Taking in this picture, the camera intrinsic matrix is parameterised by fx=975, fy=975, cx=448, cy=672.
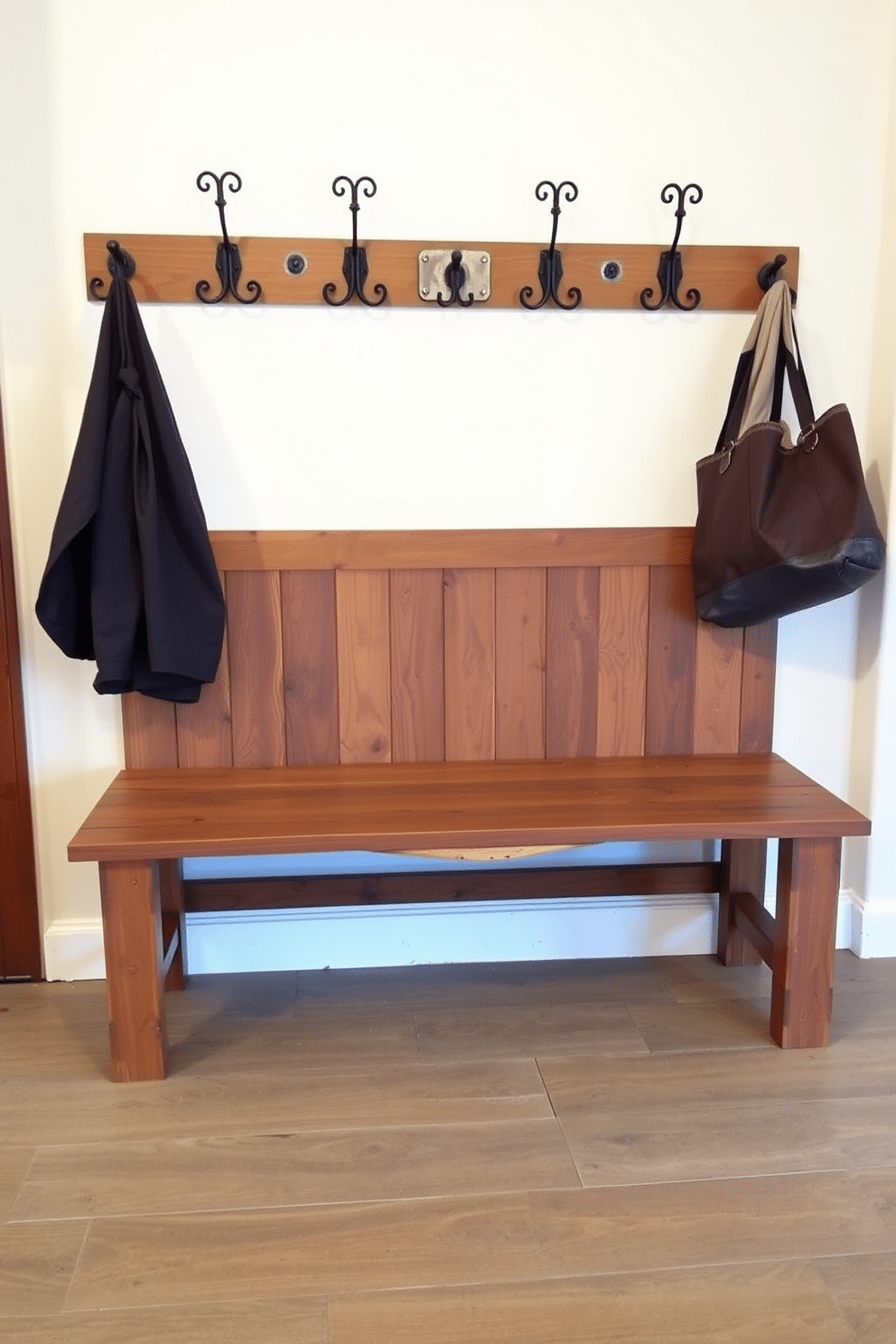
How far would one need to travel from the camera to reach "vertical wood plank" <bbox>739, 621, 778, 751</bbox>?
2.17 meters

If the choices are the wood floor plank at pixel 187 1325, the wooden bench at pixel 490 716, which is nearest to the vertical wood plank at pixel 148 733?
the wooden bench at pixel 490 716

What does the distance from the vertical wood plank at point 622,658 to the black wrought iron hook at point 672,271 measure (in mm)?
550

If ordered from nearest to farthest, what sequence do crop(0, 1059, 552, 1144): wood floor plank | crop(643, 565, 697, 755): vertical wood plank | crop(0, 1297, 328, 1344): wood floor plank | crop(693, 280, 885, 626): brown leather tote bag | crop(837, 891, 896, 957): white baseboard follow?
1. crop(0, 1297, 328, 1344): wood floor plank
2. crop(0, 1059, 552, 1144): wood floor plank
3. crop(693, 280, 885, 626): brown leather tote bag
4. crop(643, 565, 697, 755): vertical wood plank
5. crop(837, 891, 896, 957): white baseboard

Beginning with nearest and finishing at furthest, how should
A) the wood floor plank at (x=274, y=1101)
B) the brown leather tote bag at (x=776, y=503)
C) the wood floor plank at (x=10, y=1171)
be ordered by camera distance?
the wood floor plank at (x=10, y=1171) → the wood floor plank at (x=274, y=1101) → the brown leather tote bag at (x=776, y=503)

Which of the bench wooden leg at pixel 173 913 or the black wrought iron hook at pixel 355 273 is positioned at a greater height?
the black wrought iron hook at pixel 355 273

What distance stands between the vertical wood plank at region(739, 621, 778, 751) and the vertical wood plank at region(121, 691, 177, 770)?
4.12 ft

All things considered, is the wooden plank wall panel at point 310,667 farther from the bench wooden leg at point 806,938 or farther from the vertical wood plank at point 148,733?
the bench wooden leg at point 806,938

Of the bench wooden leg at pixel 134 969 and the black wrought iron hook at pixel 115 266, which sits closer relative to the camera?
the bench wooden leg at pixel 134 969

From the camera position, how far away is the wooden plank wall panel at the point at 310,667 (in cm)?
206

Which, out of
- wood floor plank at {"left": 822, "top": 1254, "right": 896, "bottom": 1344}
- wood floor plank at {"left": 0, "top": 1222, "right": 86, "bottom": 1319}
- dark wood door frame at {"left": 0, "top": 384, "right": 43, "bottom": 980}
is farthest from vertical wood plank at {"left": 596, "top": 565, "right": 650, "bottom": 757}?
wood floor plank at {"left": 0, "top": 1222, "right": 86, "bottom": 1319}

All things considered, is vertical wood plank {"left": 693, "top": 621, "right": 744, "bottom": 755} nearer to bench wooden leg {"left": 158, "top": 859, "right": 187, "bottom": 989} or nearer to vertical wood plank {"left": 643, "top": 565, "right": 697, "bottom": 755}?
vertical wood plank {"left": 643, "top": 565, "right": 697, "bottom": 755}

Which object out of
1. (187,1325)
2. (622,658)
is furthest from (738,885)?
(187,1325)

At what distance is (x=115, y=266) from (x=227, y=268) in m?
0.21

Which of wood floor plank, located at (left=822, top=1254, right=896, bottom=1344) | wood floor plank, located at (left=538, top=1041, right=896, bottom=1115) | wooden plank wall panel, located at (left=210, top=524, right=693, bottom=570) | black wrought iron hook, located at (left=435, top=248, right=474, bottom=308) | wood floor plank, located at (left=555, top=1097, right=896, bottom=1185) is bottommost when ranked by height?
wood floor plank, located at (left=538, top=1041, right=896, bottom=1115)
